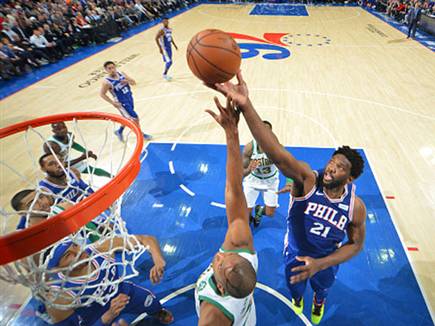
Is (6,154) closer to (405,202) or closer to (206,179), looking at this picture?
(206,179)

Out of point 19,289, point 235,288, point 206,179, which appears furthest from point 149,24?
point 235,288

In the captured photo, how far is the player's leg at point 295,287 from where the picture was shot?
8.29 feet

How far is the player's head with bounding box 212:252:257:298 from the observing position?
140cm

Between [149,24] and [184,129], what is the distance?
42.9 ft

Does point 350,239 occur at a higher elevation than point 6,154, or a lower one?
higher

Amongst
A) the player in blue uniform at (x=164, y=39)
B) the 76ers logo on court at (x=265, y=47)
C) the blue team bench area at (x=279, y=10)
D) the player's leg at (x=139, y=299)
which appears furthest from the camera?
the blue team bench area at (x=279, y=10)

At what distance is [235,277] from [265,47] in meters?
11.8

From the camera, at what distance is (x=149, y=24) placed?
1673cm

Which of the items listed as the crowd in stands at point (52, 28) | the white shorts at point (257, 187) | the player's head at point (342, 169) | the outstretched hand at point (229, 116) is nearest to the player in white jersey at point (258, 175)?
the white shorts at point (257, 187)

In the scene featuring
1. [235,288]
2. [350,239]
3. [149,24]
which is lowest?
[149,24]

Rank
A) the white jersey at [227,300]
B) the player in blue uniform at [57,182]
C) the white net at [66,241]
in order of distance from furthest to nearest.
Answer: the player in blue uniform at [57,182]
the white net at [66,241]
the white jersey at [227,300]

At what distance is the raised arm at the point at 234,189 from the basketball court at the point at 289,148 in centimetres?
160

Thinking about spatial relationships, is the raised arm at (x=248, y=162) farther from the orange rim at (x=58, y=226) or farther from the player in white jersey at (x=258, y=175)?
the orange rim at (x=58, y=226)

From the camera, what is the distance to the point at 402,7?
52.2 ft
